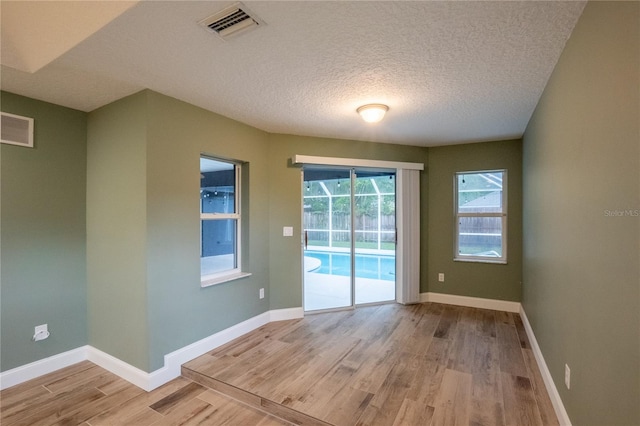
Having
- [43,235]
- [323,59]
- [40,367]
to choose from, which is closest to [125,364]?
[40,367]

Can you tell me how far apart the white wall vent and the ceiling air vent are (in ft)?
6.96

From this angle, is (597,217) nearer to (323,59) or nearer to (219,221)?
(323,59)

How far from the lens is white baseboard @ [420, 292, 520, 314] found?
13.2 feet

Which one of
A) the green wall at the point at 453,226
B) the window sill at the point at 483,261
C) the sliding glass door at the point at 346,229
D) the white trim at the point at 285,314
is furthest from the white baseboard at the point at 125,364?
the window sill at the point at 483,261

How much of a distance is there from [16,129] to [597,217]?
13.3ft

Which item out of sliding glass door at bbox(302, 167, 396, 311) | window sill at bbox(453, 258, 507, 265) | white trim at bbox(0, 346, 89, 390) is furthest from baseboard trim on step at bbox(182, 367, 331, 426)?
window sill at bbox(453, 258, 507, 265)

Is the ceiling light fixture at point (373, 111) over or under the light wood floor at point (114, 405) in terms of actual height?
over

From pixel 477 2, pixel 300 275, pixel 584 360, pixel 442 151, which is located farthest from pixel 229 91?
pixel 442 151

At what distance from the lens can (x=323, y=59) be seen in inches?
75.6

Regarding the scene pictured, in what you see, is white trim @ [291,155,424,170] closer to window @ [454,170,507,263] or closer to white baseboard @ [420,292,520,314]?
window @ [454,170,507,263]

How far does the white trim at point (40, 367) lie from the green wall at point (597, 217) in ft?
12.8

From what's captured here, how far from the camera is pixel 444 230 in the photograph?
4418 mm

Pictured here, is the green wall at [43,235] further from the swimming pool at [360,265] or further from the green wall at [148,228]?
the swimming pool at [360,265]

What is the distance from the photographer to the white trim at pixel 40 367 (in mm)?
2400
